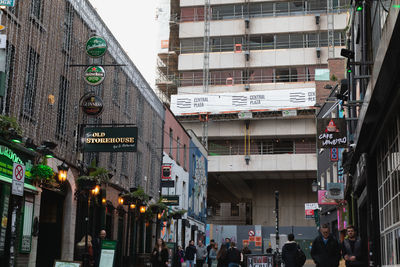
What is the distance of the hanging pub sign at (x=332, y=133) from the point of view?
64.2ft

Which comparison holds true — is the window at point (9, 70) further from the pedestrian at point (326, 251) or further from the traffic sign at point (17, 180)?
the pedestrian at point (326, 251)

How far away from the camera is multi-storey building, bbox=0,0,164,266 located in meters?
14.3

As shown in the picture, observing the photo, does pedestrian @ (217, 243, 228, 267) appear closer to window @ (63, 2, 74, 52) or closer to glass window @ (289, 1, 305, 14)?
window @ (63, 2, 74, 52)

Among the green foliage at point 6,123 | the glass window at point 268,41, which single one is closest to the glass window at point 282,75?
the glass window at point 268,41

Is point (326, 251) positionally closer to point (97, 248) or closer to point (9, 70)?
point (97, 248)

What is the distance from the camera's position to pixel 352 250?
12.6 m

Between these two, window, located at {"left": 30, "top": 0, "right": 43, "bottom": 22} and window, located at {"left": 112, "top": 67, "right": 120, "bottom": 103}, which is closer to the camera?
window, located at {"left": 30, "top": 0, "right": 43, "bottom": 22}

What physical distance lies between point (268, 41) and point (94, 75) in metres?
42.1

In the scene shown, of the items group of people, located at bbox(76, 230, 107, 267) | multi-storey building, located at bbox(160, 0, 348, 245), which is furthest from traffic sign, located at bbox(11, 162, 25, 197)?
multi-storey building, located at bbox(160, 0, 348, 245)

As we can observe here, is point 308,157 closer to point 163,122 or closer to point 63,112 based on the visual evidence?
point 163,122

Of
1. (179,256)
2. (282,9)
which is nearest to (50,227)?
(179,256)

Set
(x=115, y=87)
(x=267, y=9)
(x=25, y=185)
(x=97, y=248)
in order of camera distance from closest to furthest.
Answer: (x=25, y=185), (x=97, y=248), (x=115, y=87), (x=267, y=9)

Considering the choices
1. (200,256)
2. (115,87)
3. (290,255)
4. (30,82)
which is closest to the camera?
(290,255)

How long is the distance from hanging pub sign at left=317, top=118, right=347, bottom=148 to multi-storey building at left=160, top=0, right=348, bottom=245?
105 ft
